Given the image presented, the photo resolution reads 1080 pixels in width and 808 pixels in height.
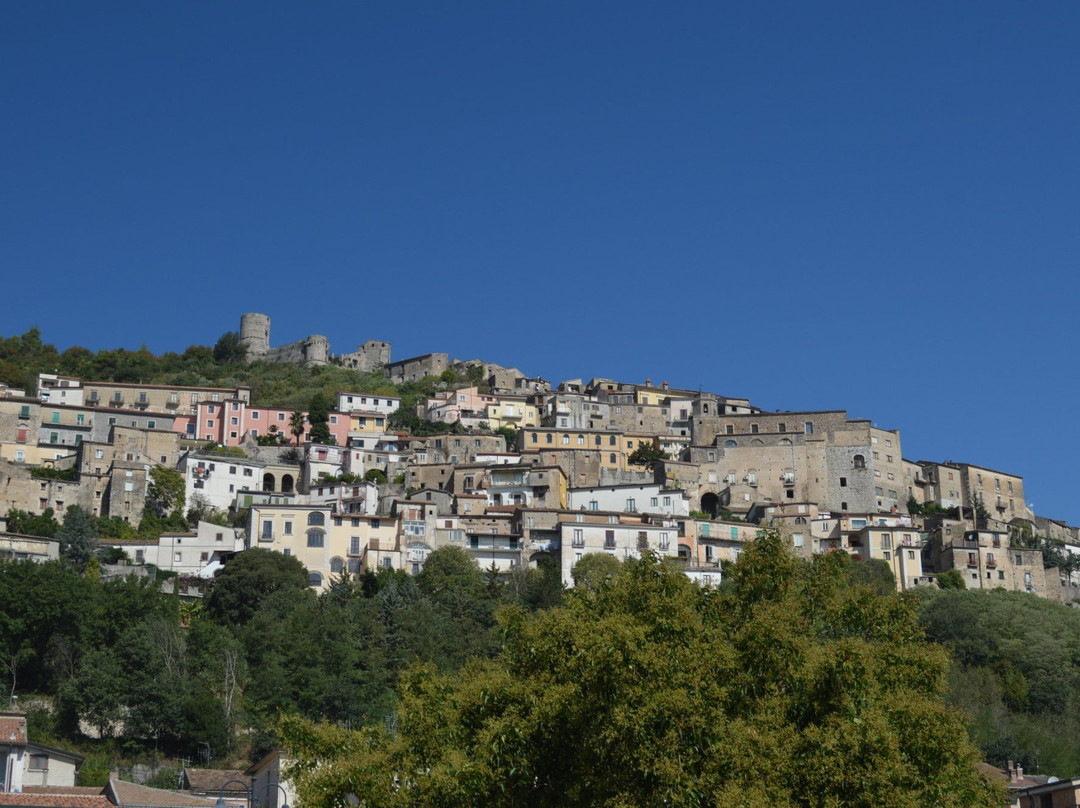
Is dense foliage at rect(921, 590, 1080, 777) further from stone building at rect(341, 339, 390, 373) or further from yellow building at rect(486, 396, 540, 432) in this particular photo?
stone building at rect(341, 339, 390, 373)

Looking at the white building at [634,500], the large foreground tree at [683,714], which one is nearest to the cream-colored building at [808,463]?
the white building at [634,500]

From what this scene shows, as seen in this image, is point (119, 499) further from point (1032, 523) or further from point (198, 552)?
point (1032, 523)

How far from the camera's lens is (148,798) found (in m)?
35.0

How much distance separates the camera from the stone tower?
141625 mm

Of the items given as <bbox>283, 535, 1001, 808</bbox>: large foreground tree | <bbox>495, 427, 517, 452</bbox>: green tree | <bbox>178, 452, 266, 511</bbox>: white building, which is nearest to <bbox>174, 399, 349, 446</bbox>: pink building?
<bbox>178, 452, 266, 511</bbox>: white building

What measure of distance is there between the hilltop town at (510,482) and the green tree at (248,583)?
4293mm

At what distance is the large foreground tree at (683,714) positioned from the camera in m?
21.8

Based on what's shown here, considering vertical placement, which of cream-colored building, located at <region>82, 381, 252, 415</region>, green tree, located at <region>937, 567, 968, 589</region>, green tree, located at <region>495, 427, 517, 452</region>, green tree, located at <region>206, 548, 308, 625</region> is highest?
cream-colored building, located at <region>82, 381, 252, 415</region>

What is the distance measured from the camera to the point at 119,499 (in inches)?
3297

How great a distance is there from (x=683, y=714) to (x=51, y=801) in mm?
15995

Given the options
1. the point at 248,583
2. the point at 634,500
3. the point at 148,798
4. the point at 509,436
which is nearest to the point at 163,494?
the point at 248,583

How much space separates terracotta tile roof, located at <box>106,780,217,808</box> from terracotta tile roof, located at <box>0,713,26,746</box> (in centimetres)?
254

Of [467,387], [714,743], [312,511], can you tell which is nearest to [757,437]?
[467,387]

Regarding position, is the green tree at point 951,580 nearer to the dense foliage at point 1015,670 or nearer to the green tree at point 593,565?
the dense foliage at point 1015,670
